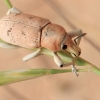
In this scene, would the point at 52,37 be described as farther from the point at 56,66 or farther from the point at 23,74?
the point at 56,66

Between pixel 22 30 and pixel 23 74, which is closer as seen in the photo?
pixel 23 74

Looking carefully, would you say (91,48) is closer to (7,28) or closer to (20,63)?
(20,63)

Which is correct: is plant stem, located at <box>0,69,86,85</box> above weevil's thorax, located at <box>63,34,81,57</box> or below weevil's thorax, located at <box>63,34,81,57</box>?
below

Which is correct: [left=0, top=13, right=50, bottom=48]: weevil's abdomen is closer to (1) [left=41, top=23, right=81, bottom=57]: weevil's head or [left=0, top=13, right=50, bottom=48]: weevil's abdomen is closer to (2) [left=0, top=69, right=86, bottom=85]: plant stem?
(1) [left=41, top=23, right=81, bottom=57]: weevil's head

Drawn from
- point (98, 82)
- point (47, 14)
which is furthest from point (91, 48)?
point (47, 14)

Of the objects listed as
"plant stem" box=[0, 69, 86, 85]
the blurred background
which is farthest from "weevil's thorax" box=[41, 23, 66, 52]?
the blurred background

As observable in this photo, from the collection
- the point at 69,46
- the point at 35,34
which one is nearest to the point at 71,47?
the point at 69,46
